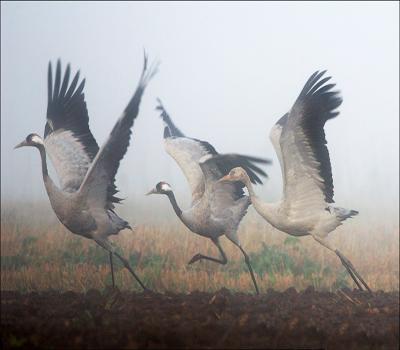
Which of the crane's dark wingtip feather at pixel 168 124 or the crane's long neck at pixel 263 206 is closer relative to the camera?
the crane's long neck at pixel 263 206

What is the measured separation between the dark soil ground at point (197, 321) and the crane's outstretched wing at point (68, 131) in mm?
1234

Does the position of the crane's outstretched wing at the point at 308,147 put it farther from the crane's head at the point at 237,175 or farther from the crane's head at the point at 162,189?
the crane's head at the point at 162,189

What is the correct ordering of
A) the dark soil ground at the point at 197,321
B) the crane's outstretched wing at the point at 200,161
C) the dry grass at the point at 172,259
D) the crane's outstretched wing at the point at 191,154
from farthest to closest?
the dry grass at the point at 172,259 < the crane's outstretched wing at the point at 191,154 < the crane's outstretched wing at the point at 200,161 < the dark soil ground at the point at 197,321

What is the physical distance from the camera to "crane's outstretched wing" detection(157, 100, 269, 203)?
6.07 m

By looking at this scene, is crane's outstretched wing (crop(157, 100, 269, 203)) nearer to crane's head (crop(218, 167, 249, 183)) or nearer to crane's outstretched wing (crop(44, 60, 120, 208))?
crane's head (crop(218, 167, 249, 183))

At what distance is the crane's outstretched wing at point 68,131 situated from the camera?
6.09 meters

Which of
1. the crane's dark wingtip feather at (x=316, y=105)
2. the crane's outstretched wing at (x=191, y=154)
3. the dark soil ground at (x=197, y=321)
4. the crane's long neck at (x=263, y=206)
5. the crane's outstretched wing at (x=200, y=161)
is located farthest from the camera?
the crane's outstretched wing at (x=191, y=154)

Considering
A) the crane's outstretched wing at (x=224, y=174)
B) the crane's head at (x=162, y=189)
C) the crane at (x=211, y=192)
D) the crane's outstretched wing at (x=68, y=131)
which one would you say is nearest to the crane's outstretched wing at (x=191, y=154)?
the crane at (x=211, y=192)

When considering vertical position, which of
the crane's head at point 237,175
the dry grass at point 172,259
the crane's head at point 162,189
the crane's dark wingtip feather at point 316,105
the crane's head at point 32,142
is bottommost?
the dry grass at point 172,259

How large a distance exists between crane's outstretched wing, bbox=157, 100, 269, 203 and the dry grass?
50.5 inches

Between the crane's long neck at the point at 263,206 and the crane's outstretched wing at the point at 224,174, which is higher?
the crane's outstretched wing at the point at 224,174

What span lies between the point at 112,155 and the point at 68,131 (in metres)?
0.88

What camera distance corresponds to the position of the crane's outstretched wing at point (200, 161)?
6.07 m

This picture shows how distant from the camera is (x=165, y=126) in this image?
22.3 feet
